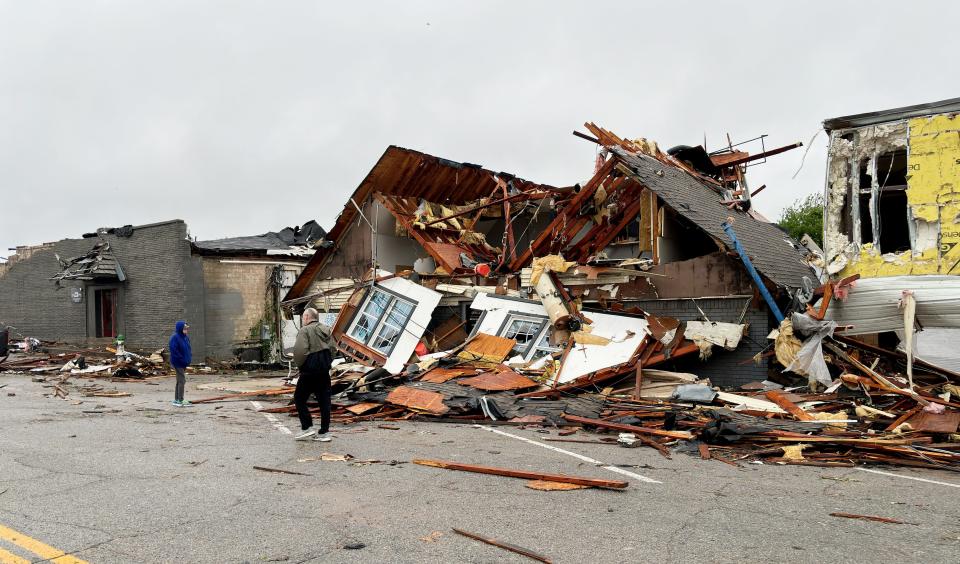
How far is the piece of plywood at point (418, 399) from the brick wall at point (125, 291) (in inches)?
507

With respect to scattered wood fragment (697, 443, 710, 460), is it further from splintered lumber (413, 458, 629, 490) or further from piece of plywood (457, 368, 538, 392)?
piece of plywood (457, 368, 538, 392)

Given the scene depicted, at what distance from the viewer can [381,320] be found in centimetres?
1638

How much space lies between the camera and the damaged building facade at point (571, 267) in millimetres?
12289

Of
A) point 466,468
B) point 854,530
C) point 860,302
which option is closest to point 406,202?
point 860,302

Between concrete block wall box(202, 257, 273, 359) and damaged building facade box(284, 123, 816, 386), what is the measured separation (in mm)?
4175

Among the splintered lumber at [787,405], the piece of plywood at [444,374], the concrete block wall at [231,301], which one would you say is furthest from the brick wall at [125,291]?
the splintered lumber at [787,405]

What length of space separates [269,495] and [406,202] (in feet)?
42.7

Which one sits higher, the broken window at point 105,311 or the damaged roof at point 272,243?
the damaged roof at point 272,243

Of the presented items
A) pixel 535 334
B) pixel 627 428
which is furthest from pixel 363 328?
pixel 627 428

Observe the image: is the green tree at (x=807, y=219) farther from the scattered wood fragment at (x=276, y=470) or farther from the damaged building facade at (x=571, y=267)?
the scattered wood fragment at (x=276, y=470)

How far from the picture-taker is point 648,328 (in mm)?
12633

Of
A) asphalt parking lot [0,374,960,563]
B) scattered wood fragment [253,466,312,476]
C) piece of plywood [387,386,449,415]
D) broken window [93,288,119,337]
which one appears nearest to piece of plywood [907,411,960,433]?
asphalt parking lot [0,374,960,563]

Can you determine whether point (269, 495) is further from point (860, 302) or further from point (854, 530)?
point (860, 302)

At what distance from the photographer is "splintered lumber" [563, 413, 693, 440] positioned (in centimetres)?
835
